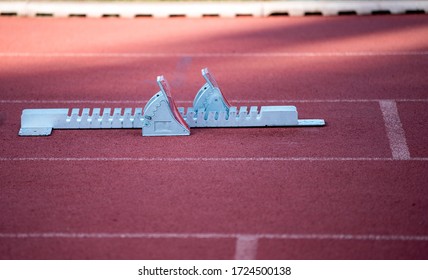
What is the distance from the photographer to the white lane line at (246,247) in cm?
539

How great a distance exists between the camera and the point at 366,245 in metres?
5.49

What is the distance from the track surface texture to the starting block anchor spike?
0.34 feet

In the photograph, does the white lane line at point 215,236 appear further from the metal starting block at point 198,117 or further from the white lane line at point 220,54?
the white lane line at point 220,54

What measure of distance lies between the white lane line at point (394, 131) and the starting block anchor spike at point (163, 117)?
1698 millimetres

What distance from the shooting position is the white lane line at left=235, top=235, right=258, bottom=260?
5387mm

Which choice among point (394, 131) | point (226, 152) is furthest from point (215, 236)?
point (394, 131)

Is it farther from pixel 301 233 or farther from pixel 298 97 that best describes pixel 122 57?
pixel 301 233

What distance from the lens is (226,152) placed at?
7.03 meters

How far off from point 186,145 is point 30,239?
1.87m

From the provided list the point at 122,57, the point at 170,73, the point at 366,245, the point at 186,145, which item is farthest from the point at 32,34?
the point at 366,245

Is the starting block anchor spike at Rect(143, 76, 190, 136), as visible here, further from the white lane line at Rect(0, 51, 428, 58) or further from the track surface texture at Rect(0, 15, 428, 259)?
the white lane line at Rect(0, 51, 428, 58)

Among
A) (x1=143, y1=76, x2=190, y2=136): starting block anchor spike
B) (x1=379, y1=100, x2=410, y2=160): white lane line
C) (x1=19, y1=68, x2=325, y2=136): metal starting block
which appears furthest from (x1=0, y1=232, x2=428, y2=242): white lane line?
(x1=19, y1=68, x2=325, y2=136): metal starting block

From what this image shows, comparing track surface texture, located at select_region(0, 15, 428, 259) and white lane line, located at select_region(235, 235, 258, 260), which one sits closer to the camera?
white lane line, located at select_region(235, 235, 258, 260)

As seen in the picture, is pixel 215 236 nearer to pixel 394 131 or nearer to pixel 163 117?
pixel 163 117
